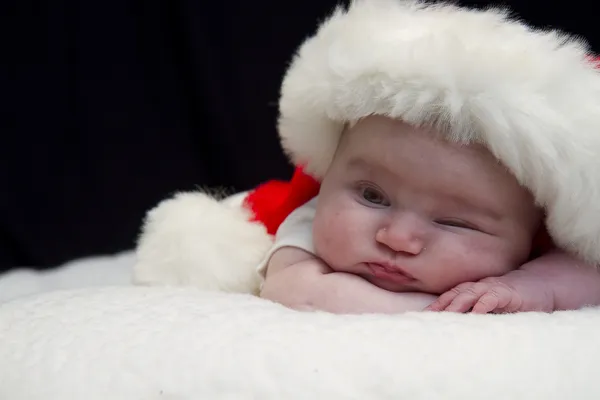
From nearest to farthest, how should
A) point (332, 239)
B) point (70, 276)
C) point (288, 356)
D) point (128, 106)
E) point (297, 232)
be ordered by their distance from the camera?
point (288, 356) < point (332, 239) < point (297, 232) < point (70, 276) < point (128, 106)

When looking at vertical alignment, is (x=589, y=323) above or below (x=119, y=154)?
above

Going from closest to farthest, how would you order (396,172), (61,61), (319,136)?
(396,172), (319,136), (61,61)

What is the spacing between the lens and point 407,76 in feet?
2.48

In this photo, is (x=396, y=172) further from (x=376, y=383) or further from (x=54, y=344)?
(x=54, y=344)

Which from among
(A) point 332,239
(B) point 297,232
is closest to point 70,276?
(B) point 297,232

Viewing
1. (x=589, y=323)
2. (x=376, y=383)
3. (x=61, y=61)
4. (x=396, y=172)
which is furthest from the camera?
(x=61, y=61)

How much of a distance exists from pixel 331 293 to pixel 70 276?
28.1 inches

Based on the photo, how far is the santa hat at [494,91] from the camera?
72 centimetres

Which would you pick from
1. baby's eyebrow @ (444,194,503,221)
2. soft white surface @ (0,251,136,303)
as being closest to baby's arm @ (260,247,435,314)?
baby's eyebrow @ (444,194,503,221)

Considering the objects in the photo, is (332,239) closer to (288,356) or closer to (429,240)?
(429,240)

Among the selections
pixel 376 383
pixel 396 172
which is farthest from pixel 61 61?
pixel 376 383

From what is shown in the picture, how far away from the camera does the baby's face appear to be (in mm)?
761

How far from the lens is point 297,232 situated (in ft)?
3.08

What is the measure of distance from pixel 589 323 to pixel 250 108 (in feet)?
3.18
